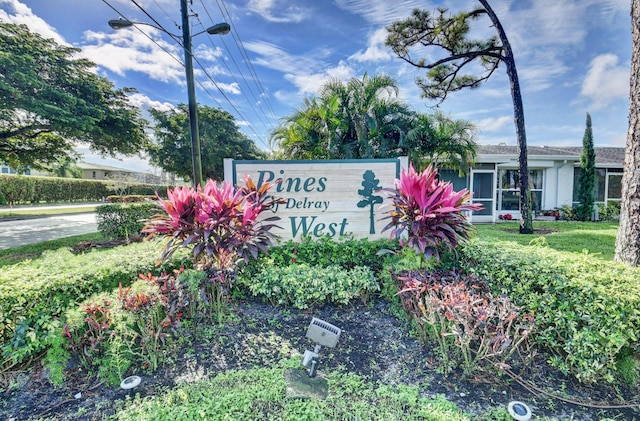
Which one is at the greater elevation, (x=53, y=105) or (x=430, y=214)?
(x=53, y=105)

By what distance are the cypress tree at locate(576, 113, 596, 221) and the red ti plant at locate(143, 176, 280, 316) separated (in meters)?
14.8

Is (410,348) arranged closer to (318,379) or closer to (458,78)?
(318,379)

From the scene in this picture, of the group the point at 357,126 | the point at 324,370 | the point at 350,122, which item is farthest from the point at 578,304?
the point at 350,122

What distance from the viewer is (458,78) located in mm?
10430

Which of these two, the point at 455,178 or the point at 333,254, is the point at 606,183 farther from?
the point at 333,254

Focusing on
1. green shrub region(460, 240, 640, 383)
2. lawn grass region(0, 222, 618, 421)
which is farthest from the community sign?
lawn grass region(0, 222, 618, 421)

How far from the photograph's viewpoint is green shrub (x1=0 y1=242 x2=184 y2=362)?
198 cm

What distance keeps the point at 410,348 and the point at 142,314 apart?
2081mm

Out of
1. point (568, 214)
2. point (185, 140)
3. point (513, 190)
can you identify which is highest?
point (185, 140)

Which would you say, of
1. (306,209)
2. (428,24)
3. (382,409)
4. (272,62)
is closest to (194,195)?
(306,209)

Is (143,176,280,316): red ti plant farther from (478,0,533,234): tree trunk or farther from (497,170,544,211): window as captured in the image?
(497,170,544,211): window

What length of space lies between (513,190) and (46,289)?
15.7 m

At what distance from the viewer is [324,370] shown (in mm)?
2092

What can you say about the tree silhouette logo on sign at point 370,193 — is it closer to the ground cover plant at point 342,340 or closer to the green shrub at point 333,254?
the green shrub at point 333,254
